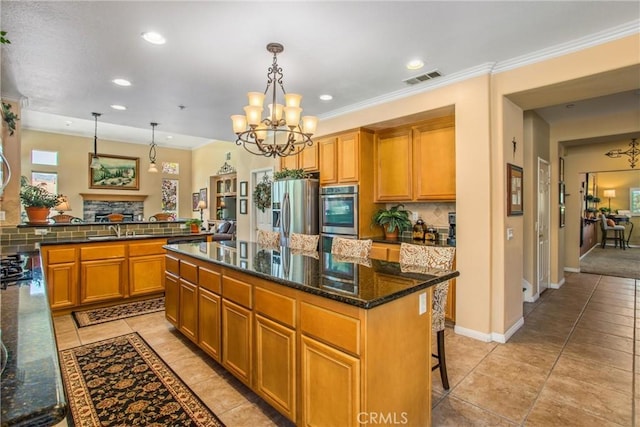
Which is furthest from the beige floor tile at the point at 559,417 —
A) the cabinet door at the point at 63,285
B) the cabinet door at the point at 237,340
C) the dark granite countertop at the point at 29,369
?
the cabinet door at the point at 63,285

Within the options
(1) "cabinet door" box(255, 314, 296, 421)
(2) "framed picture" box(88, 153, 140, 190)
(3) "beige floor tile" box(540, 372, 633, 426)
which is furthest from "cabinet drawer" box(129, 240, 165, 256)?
(2) "framed picture" box(88, 153, 140, 190)

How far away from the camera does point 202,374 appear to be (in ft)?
8.68

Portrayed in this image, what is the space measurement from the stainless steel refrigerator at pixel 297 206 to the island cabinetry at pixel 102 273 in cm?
233

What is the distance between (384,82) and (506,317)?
113 inches

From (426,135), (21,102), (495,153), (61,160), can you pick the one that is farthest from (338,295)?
(61,160)

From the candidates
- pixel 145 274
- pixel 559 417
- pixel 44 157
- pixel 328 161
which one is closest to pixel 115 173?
pixel 44 157

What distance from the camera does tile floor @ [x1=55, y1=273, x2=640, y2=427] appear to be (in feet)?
6.99

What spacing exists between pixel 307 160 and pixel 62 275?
146 inches

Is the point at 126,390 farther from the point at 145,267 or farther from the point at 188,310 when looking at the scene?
the point at 145,267

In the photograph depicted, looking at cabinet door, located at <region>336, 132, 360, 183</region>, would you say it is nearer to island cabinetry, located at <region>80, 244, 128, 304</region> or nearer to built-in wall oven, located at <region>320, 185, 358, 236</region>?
built-in wall oven, located at <region>320, 185, 358, 236</region>

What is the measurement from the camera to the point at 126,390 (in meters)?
2.41

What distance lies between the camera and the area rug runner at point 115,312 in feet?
12.8

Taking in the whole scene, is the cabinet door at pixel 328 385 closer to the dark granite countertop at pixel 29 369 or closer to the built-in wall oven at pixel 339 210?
the dark granite countertop at pixel 29 369

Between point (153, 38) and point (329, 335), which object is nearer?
point (329, 335)
